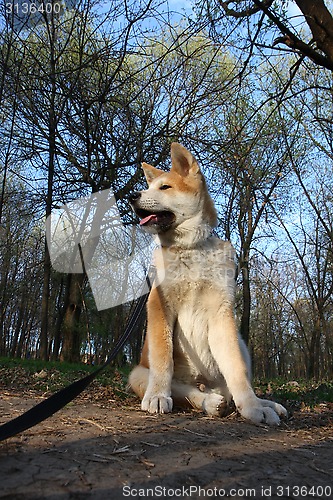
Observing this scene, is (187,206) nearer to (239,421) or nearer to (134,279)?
(239,421)

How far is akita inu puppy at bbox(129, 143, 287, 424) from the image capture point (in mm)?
3816

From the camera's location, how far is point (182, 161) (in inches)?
181

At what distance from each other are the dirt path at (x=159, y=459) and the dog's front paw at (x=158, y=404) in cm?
14

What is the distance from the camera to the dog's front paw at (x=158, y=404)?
12.0 ft

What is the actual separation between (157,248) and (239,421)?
6.21 feet

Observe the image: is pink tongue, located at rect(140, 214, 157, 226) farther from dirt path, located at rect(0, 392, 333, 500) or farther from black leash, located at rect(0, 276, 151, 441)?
black leash, located at rect(0, 276, 151, 441)

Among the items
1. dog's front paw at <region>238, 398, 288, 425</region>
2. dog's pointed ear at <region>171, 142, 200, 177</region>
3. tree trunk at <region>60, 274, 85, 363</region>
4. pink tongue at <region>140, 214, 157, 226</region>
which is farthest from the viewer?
tree trunk at <region>60, 274, 85, 363</region>

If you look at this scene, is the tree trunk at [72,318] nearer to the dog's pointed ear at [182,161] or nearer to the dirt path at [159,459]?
the dog's pointed ear at [182,161]

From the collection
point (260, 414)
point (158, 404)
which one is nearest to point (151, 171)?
point (158, 404)

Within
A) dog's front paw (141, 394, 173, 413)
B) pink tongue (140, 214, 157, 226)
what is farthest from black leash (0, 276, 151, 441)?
pink tongue (140, 214, 157, 226)

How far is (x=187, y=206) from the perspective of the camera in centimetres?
442

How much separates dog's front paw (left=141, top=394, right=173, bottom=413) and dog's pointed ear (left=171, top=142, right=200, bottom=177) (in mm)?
2212

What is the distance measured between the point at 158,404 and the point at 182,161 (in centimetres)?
239

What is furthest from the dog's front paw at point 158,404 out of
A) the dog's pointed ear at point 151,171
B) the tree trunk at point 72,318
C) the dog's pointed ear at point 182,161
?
the tree trunk at point 72,318
